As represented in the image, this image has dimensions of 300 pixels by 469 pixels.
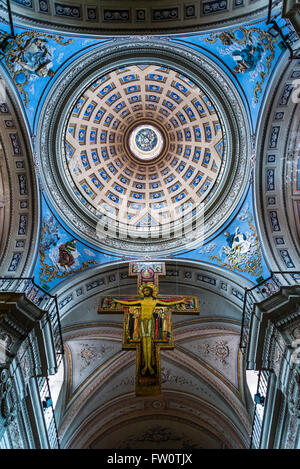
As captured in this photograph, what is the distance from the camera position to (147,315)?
32.7 feet

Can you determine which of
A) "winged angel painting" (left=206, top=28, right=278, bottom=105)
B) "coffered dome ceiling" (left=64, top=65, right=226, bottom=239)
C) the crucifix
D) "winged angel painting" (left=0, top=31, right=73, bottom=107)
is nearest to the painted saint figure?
the crucifix

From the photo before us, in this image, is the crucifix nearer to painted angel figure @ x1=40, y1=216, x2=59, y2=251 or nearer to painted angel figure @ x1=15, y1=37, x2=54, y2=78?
painted angel figure @ x1=40, y1=216, x2=59, y2=251

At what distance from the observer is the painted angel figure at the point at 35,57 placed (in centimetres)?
923

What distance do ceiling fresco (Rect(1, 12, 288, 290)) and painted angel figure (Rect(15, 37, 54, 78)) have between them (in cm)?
3

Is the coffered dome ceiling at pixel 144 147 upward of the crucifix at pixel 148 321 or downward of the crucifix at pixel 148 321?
upward

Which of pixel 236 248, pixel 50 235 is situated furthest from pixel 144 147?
pixel 236 248

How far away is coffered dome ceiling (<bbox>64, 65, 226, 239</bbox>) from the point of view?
1462 centimetres

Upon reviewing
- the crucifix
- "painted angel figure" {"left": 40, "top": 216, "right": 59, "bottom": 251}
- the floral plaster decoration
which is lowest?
the crucifix

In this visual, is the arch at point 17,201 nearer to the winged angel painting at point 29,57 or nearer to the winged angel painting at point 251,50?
the winged angel painting at point 29,57

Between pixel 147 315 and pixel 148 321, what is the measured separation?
284mm

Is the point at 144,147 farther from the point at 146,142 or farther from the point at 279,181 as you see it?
the point at 279,181

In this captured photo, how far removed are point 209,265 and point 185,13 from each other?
8.30m

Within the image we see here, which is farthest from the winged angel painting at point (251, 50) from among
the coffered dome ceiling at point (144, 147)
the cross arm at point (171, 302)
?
the cross arm at point (171, 302)

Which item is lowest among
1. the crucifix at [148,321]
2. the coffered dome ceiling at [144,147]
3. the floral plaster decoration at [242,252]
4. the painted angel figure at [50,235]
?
the crucifix at [148,321]
